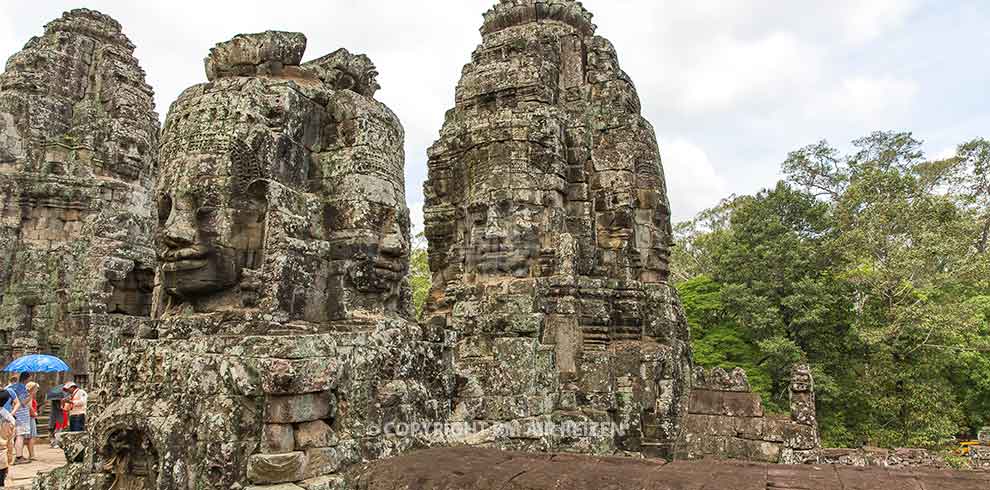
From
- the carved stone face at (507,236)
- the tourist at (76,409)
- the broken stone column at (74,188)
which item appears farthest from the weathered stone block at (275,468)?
the broken stone column at (74,188)

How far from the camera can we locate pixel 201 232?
4.31 m

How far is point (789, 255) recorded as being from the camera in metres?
21.8

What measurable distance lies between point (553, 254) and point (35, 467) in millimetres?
8386

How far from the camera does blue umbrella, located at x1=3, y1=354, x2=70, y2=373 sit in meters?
12.8

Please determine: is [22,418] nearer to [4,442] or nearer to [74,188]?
[4,442]

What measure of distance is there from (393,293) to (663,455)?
6.46 m

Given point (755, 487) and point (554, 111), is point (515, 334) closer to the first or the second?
point (554, 111)

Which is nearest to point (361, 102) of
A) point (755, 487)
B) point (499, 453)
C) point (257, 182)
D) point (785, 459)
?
point (257, 182)

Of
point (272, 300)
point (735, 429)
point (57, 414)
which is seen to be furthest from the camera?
point (57, 414)

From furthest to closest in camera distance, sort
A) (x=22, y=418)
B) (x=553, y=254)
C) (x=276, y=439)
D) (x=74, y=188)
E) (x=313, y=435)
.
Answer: (x=74, y=188) → (x=22, y=418) → (x=553, y=254) → (x=313, y=435) → (x=276, y=439)

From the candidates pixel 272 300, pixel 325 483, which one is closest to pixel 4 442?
pixel 272 300

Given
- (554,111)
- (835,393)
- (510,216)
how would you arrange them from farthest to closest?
(835,393), (554,111), (510,216)

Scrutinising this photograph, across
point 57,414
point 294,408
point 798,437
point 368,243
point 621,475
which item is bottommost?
point 57,414

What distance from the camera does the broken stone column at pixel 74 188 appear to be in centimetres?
1535
